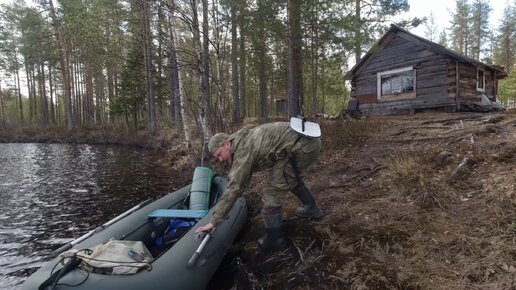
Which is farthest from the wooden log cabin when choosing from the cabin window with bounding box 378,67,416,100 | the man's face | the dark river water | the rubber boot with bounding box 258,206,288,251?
the man's face

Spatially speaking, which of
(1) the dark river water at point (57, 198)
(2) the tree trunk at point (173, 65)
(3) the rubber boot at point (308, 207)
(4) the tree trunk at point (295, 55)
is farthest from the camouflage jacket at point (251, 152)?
(2) the tree trunk at point (173, 65)

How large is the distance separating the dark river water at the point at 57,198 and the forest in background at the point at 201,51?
250 cm

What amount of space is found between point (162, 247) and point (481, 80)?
16.9 meters

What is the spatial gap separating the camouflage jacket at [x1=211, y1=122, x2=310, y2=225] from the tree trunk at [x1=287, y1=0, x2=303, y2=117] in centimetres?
501

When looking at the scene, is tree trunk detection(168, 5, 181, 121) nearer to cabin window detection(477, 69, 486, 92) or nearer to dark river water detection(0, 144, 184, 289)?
dark river water detection(0, 144, 184, 289)

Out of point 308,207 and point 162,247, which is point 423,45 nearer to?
point 308,207

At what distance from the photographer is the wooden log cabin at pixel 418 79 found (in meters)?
14.2

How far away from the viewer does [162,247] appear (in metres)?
4.59

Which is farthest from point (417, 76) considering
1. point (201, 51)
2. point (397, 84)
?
point (201, 51)

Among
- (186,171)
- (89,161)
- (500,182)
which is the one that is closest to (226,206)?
(500,182)

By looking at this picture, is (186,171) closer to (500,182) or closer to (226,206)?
(226,206)

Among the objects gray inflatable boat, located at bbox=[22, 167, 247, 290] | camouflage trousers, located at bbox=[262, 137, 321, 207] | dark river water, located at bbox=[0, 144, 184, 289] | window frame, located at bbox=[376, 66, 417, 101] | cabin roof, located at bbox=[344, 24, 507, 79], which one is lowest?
dark river water, located at bbox=[0, 144, 184, 289]

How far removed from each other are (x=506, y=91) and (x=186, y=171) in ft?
128

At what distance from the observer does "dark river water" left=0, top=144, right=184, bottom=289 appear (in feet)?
17.8
